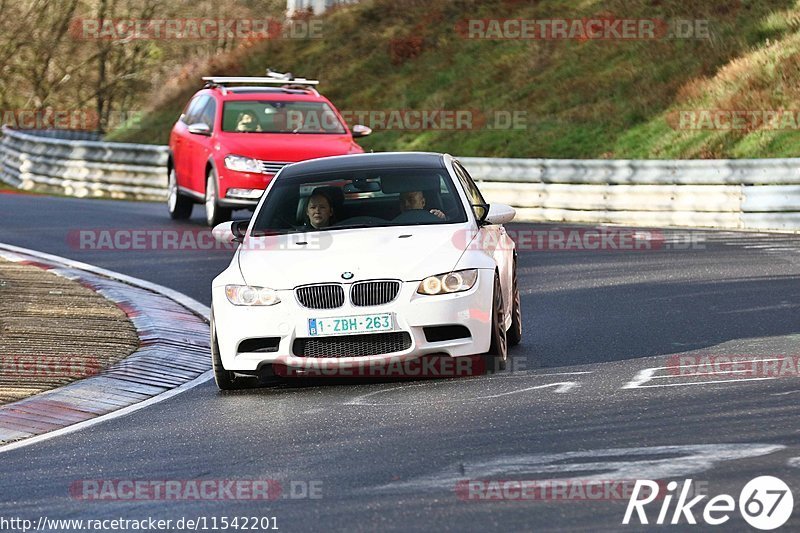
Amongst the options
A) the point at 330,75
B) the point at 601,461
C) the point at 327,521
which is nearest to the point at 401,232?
the point at 601,461

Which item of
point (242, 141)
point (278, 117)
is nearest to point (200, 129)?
point (242, 141)

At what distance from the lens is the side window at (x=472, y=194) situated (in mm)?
11613

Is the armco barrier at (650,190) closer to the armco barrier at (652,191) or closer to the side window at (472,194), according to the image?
the armco barrier at (652,191)

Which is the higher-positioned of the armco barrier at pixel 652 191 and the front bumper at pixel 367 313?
the front bumper at pixel 367 313

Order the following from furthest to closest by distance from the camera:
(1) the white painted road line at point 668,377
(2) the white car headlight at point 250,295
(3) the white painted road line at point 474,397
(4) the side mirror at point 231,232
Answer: (4) the side mirror at point 231,232
(2) the white car headlight at point 250,295
(1) the white painted road line at point 668,377
(3) the white painted road line at point 474,397

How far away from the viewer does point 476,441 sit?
26.1 feet

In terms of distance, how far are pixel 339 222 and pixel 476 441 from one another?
3.56 meters

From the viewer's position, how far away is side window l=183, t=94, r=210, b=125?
22.9m

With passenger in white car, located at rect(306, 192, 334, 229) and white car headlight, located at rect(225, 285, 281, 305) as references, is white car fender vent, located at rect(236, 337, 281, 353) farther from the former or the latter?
passenger in white car, located at rect(306, 192, 334, 229)

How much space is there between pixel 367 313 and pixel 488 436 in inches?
82.9

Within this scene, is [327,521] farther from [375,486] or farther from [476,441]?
[476,441]

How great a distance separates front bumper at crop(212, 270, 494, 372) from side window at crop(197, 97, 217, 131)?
1190 cm

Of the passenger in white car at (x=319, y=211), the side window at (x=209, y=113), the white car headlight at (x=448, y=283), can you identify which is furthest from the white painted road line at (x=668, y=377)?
the side window at (x=209, y=113)

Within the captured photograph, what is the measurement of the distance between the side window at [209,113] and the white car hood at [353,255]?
11.3 meters
